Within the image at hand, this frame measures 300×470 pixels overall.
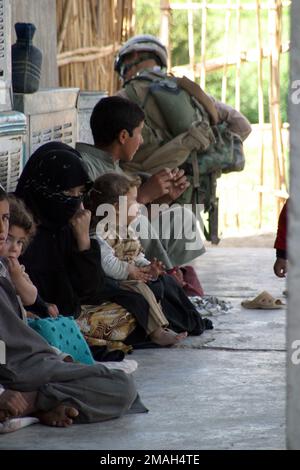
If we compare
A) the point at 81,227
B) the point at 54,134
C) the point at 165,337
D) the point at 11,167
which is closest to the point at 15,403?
the point at 81,227

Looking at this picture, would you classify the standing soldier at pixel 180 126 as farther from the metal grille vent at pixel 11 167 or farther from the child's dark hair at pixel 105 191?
the metal grille vent at pixel 11 167

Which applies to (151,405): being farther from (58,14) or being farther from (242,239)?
(242,239)

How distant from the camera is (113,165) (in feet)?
22.6

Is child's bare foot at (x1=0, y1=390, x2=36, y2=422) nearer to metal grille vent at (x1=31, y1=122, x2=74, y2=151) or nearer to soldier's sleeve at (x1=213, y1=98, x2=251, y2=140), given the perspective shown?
metal grille vent at (x1=31, y1=122, x2=74, y2=151)

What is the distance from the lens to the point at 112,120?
22.5 ft

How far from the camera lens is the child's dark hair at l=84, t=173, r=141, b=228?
20.0ft

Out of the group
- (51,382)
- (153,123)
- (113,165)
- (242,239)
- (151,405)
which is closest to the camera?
(51,382)

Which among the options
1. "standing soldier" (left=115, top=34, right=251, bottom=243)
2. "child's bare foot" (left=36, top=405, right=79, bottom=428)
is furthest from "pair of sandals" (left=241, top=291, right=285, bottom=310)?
"child's bare foot" (left=36, top=405, right=79, bottom=428)

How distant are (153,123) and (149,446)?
14.1ft

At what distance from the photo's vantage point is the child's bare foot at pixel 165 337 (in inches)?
243

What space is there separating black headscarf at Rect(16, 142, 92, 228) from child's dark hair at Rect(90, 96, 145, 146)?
1210 millimetres

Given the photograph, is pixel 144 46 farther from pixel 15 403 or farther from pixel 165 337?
pixel 15 403

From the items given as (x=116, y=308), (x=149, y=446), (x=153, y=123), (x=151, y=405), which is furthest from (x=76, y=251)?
(x=153, y=123)

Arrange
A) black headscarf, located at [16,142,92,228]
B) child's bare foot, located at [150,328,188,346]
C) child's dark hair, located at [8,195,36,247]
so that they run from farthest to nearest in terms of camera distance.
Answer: child's bare foot, located at [150,328,188,346], black headscarf, located at [16,142,92,228], child's dark hair, located at [8,195,36,247]
